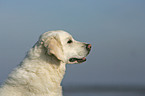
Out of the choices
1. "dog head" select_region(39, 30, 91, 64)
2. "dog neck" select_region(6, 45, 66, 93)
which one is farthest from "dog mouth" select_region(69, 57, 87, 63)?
"dog neck" select_region(6, 45, 66, 93)

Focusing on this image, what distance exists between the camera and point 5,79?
5.52 m

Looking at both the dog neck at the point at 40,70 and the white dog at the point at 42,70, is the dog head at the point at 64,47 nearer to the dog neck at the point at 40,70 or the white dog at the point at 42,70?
the white dog at the point at 42,70

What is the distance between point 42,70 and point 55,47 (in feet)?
1.98

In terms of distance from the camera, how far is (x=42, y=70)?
542 centimetres

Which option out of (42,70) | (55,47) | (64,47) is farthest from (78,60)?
(42,70)

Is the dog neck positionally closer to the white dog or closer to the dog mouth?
the white dog

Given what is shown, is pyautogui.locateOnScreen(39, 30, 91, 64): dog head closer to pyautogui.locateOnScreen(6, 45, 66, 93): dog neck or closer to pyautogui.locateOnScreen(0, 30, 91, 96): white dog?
pyautogui.locateOnScreen(0, 30, 91, 96): white dog

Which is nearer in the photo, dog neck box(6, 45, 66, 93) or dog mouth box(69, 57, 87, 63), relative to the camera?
dog neck box(6, 45, 66, 93)

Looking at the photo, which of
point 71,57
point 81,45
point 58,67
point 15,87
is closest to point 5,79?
point 15,87

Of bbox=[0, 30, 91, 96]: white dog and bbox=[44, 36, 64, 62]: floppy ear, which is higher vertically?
bbox=[44, 36, 64, 62]: floppy ear

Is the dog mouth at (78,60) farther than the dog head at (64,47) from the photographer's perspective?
Yes

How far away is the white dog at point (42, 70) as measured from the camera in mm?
5328

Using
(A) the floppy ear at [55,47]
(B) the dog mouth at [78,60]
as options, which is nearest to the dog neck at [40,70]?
(A) the floppy ear at [55,47]

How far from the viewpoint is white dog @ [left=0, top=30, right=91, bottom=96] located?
210 inches
